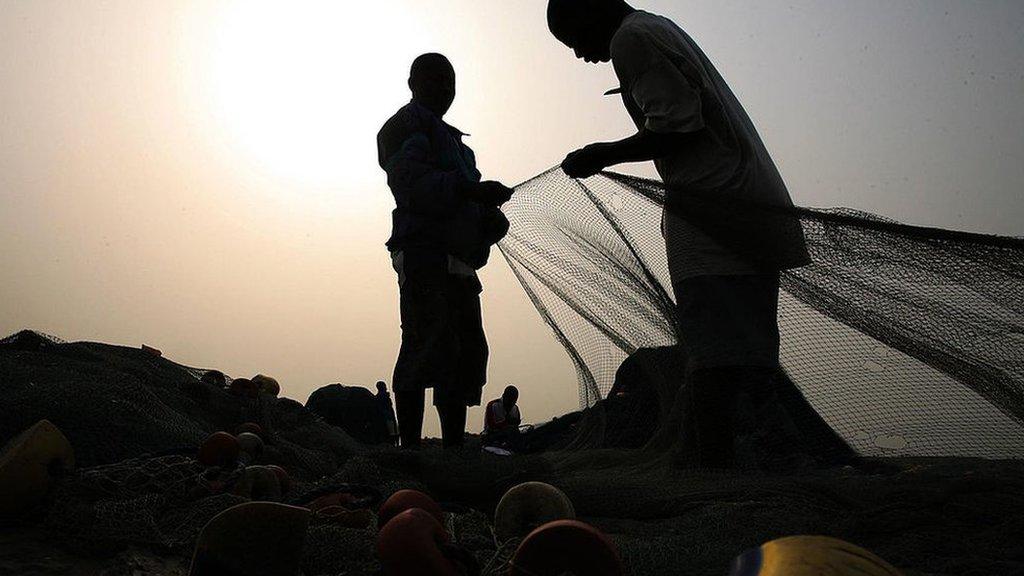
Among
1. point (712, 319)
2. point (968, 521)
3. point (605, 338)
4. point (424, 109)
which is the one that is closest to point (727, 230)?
point (712, 319)

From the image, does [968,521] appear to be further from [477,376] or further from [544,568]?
[477,376]

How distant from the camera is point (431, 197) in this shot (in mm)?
4449

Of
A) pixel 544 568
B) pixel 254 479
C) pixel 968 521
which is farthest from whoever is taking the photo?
pixel 254 479

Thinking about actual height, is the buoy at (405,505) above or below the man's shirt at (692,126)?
below

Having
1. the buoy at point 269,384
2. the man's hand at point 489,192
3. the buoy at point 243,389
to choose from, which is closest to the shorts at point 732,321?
the man's hand at point 489,192

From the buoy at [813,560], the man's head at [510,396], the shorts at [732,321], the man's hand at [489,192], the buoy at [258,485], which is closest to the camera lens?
the buoy at [813,560]

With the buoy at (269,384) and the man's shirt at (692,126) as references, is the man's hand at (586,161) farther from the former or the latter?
the buoy at (269,384)

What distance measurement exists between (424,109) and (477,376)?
70.2 inches

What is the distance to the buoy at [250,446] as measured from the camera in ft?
11.2

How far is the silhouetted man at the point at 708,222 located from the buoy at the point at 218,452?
5.95 feet

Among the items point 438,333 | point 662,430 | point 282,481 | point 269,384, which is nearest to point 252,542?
point 282,481

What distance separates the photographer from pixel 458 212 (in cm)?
455

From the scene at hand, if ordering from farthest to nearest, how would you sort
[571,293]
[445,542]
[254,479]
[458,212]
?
[458,212] < [571,293] < [254,479] < [445,542]

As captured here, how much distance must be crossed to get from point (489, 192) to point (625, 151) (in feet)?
4.71
